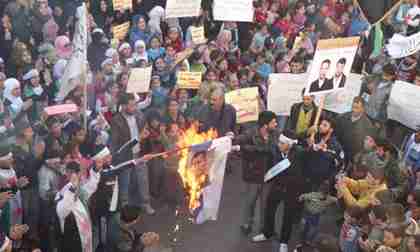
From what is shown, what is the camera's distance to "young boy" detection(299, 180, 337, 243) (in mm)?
7494

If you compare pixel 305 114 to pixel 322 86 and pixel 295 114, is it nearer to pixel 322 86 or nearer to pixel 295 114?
pixel 295 114

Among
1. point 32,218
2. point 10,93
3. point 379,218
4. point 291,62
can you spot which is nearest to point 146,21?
point 291,62

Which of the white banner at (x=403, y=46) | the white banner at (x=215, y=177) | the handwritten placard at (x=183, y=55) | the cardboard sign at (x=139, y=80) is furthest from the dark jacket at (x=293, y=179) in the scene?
the white banner at (x=403, y=46)

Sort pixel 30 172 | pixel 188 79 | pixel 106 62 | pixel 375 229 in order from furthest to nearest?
pixel 188 79, pixel 106 62, pixel 30 172, pixel 375 229

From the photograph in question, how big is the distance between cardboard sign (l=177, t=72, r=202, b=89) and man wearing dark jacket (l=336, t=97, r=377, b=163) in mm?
2278

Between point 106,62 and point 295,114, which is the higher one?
point 106,62

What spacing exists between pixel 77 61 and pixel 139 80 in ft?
3.72

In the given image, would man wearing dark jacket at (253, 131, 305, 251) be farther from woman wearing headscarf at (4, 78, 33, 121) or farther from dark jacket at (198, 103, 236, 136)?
woman wearing headscarf at (4, 78, 33, 121)

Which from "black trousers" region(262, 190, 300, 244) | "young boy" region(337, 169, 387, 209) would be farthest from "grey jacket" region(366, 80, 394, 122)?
"black trousers" region(262, 190, 300, 244)

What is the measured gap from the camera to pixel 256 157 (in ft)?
25.9

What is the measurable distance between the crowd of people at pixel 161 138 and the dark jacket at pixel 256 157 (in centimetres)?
1

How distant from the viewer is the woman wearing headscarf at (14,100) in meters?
8.21

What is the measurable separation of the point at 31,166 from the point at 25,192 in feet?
1.04

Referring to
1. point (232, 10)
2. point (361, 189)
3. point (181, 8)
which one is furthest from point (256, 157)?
point (232, 10)
